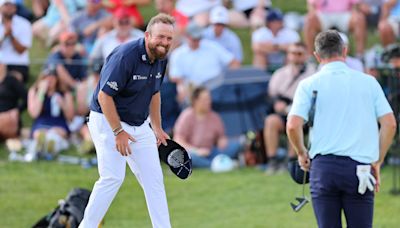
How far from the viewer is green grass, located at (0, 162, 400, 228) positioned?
11.1 metres

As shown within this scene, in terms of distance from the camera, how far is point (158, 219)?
8.10 metres

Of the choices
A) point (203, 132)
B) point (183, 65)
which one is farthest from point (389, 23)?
point (203, 132)

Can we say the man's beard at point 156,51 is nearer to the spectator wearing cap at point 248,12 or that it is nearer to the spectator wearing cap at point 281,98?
the spectator wearing cap at point 281,98

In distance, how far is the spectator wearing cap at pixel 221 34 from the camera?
51.1 feet

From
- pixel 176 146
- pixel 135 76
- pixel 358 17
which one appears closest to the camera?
pixel 135 76

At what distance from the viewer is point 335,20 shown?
15.8 metres

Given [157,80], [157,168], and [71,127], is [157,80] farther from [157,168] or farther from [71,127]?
[71,127]

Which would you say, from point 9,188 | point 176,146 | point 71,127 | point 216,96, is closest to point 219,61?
point 216,96

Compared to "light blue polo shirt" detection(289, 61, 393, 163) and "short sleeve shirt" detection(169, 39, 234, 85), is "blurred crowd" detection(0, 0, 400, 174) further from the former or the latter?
"light blue polo shirt" detection(289, 61, 393, 163)

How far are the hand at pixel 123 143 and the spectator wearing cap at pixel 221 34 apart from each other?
790 cm

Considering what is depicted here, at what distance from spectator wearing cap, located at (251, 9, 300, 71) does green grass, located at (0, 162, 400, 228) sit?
8.15ft

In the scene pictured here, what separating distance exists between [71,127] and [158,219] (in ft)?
22.7

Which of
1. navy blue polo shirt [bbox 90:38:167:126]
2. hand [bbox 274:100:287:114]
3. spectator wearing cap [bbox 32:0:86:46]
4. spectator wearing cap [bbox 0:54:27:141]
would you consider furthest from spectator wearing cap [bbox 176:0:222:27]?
navy blue polo shirt [bbox 90:38:167:126]

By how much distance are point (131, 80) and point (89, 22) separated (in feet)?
30.5
